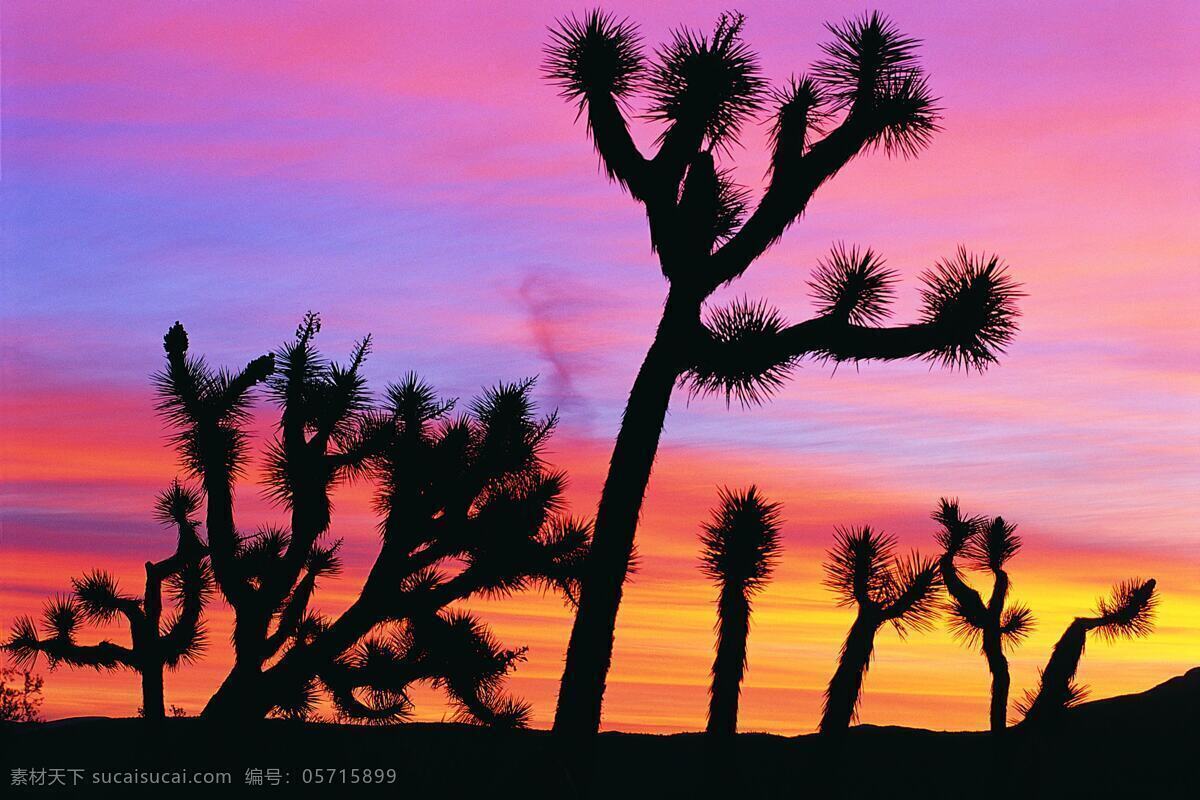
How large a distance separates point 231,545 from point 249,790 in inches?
95.2

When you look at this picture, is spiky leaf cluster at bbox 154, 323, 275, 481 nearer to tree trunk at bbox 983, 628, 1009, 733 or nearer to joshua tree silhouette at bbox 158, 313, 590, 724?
joshua tree silhouette at bbox 158, 313, 590, 724

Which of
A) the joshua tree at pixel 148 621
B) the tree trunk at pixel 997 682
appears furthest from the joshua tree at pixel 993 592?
the joshua tree at pixel 148 621

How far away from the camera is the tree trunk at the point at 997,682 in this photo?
13500 millimetres

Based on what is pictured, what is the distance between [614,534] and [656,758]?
4221mm

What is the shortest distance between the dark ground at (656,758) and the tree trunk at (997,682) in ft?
0.74

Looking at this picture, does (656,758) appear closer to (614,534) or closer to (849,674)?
(849,674)

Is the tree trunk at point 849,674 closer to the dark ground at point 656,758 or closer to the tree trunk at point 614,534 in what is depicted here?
the dark ground at point 656,758

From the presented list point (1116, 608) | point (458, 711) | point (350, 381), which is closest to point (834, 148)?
point (350, 381)

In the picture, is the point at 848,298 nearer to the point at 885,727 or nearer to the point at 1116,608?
the point at 1116,608

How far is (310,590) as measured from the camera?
1384cm

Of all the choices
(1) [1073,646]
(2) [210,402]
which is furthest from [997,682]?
(2) [210,402]

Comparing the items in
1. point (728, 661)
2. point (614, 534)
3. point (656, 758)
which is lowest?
point (656, 758)

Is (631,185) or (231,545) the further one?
(231,545)

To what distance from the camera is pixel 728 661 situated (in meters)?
9.82
